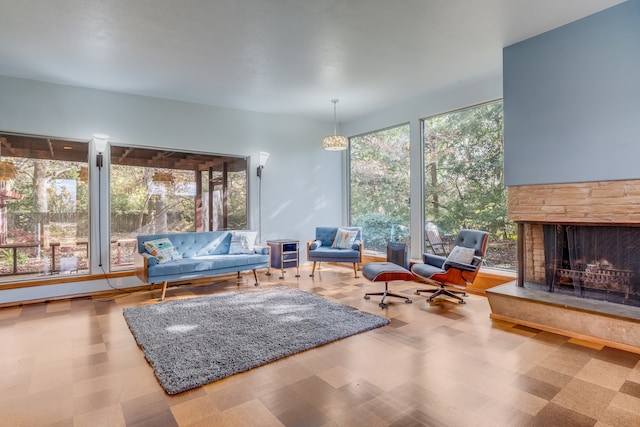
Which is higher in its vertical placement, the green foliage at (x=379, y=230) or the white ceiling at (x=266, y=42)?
the white ceiling at (x=266, y=42)

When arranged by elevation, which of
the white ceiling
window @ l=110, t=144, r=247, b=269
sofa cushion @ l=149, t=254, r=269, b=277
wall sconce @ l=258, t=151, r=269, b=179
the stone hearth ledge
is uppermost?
the white ceiling

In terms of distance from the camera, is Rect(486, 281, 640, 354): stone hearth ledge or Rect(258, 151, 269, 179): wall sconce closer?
Rect(486, 281, 640, 354): stone hearth ledge

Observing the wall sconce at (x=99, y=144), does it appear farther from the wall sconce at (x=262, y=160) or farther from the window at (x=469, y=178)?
the window at (x=469, y=178)

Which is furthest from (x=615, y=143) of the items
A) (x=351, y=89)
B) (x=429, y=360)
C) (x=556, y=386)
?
(x=351, y=89)

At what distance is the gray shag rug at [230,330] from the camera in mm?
2475

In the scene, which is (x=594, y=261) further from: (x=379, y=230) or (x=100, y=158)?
(x=100, y=158)

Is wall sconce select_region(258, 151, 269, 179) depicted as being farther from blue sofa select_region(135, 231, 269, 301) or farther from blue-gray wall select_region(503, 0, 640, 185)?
blue-gray wall select_region(503, 0, 640, 185)

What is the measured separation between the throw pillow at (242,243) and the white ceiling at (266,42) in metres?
2.24

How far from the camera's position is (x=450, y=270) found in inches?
157

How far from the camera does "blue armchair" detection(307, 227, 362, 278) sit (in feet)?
18.3

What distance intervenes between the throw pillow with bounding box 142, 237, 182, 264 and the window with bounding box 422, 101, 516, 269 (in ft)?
13.1

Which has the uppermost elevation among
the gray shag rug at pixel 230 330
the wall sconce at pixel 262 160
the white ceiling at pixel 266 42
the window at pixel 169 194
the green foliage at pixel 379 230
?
the white ceiling at pixel 266 42

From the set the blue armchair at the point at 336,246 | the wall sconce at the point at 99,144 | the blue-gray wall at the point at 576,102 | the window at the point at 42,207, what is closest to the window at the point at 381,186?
the blue armchair at the point at 336,246

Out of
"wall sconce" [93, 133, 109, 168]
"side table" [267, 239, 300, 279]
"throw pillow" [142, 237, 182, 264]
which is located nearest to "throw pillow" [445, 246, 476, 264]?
"side table" [267, 239, 300, 279]
